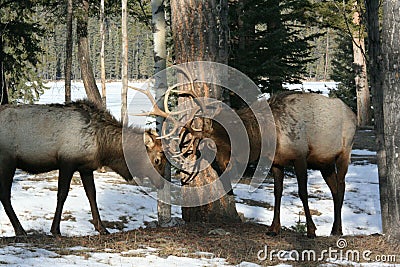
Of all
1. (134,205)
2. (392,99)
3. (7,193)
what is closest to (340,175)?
(392,99)

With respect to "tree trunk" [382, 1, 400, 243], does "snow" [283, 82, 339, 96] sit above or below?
above

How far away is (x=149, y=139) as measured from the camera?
28.8 ft

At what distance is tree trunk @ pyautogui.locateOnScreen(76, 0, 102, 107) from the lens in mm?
17172

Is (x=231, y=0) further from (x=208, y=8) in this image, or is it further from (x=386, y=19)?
(x=386, y=19)

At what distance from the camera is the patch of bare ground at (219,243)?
20.9ft

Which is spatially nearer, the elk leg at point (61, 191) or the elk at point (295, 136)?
the elk at point (295, 136)

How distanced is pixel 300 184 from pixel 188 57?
2475 millimetres

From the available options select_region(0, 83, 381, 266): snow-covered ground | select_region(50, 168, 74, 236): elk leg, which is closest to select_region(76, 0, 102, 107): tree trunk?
select_region(0, 83, 381, 266): snow-covered ground

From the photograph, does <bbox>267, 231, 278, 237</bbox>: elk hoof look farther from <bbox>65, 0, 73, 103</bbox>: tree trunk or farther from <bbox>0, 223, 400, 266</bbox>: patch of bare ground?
<bbox>65, 0, 73, 103</bbox>: tree trunk

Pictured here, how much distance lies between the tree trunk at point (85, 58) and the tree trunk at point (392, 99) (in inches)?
436

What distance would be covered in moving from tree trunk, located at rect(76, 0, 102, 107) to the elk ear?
8.23 m

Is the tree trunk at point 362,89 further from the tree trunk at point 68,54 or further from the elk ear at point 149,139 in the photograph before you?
the elk ear at point 149,139

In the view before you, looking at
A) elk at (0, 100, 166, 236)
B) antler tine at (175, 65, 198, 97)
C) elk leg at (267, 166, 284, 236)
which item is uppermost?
antler tine at (175, 65, 198, 97)

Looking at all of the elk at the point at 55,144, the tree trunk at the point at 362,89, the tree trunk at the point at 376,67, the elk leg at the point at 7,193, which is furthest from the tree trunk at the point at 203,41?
the tree trunk at the point at 362,89
